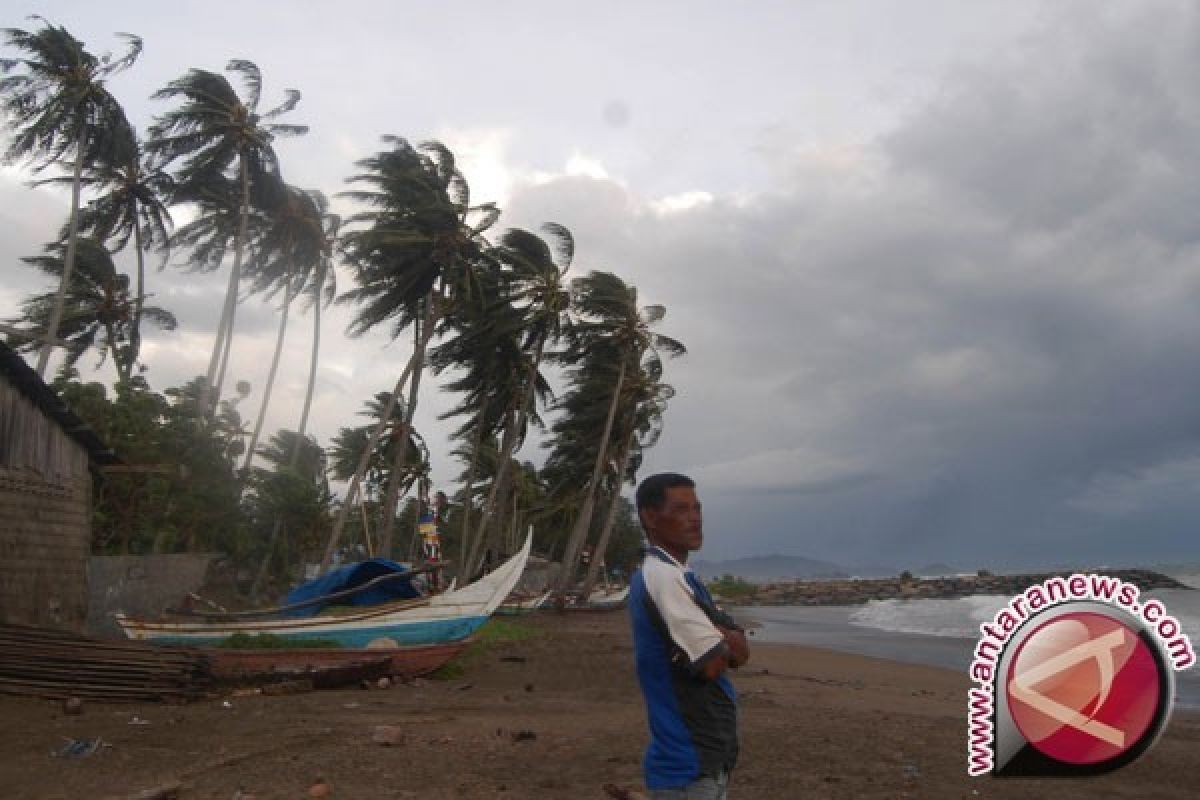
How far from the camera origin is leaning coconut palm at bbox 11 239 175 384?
28.5m

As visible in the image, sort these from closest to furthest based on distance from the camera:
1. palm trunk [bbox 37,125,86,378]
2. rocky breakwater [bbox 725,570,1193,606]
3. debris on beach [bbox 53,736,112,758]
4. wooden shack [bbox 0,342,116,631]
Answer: debris on beach [bbox 53,736,112,758], wooden shack [bbox 0,342,116,631], palm trunk [bbox 37,125,86,378], rocky breakwater [bbox 725,570,1193,606]

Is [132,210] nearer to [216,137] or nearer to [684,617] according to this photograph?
[216,137]

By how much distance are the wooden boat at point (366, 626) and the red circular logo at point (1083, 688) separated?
38.0 feet

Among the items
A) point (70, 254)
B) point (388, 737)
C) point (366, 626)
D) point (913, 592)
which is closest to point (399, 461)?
point (70, 254)

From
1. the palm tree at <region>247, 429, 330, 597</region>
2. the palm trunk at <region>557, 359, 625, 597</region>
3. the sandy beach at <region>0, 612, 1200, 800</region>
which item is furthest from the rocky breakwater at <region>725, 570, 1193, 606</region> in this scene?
the sandy beach at <region>0, 612, 1200, 800</region>

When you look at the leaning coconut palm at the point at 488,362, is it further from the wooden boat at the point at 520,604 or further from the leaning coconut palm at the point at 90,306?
the leaning coconut palm at the point at 90,306

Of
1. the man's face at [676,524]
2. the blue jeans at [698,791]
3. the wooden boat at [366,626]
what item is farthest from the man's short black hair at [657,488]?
the wooden boat at [366,626]

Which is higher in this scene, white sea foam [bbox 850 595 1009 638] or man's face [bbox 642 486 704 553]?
man's face [bbox 642 486 704 553]

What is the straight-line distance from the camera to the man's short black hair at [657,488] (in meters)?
2.99

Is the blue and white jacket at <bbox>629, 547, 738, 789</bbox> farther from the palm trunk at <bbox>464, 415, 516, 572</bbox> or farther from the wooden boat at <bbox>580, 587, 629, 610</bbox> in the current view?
the wooden boat at <bbox>580, 587, 629, 610</bbox>

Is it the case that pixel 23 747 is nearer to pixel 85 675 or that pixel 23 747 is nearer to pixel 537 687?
pixel 85 675

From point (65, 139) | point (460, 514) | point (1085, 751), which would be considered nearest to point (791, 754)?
point (1085, 751)

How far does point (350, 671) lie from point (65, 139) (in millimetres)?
19577

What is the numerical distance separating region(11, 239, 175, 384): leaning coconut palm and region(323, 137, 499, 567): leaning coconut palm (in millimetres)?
7835
